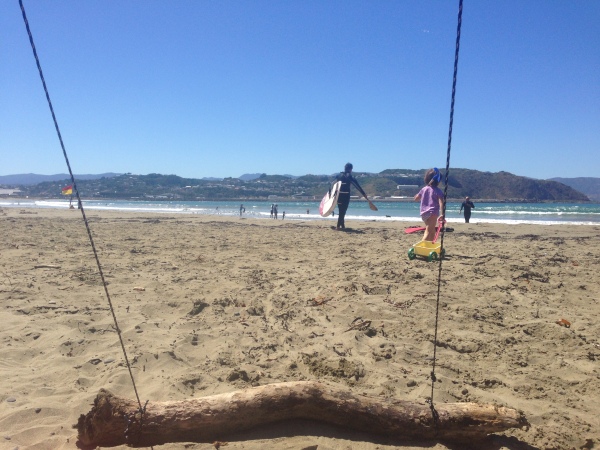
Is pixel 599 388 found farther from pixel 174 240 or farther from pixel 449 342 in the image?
pixel 174 240

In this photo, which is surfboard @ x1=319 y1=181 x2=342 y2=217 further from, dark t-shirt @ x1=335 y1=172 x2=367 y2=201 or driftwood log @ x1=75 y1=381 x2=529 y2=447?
driftwood log @ x1=75 y1=381 x2=529 y2=447

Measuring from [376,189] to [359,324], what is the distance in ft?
253

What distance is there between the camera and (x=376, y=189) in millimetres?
79188

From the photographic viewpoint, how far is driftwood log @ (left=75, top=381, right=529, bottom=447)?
2.32 meters

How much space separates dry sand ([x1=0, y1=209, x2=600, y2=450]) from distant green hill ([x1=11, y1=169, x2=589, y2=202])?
222 ft

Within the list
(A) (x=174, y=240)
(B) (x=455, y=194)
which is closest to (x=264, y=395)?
(A) (x=174, y=240)

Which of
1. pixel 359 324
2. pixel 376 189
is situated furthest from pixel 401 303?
pixel 376 189

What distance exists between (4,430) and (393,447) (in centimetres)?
254

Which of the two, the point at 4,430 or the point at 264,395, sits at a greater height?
the point at 264,395

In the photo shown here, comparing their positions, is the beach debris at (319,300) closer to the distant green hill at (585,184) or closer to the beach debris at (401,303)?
the beach debris at (401,303)

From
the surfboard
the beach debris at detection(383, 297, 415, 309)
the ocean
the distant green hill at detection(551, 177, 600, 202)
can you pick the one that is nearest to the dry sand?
the beach debris at detection(383, 297, 415, 309)

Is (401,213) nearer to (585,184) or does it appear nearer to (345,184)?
(345,184)

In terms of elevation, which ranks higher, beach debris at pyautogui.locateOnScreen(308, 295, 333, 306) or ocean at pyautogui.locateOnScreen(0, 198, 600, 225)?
beach debris at pyautogui.locateOnScreen(308, 295, 333, 306)

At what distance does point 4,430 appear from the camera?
2469mm
